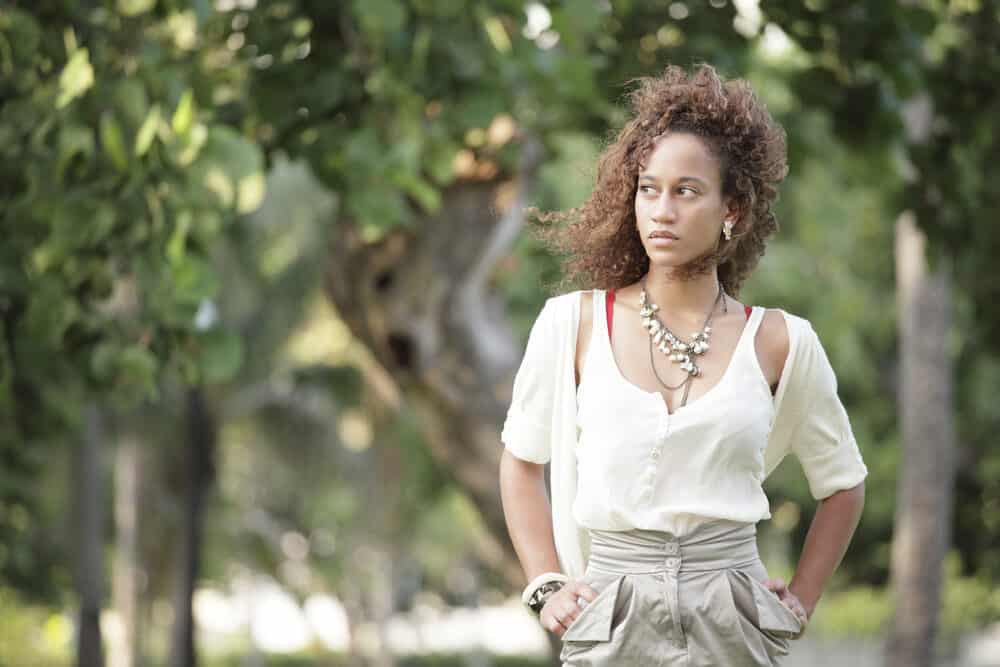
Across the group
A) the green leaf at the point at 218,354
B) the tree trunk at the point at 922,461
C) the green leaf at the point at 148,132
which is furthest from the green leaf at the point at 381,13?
the tree trunk at the point at 922,461

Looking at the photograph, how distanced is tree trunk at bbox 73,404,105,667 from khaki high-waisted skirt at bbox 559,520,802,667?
1288 centimetres

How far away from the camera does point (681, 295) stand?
133 inches

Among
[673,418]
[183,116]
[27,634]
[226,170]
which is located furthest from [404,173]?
[27,634]

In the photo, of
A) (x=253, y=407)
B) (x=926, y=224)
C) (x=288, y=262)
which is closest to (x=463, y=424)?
(x=926, y=224)

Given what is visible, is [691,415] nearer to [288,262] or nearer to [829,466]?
[829,466]

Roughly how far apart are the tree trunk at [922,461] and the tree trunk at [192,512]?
10507 mm

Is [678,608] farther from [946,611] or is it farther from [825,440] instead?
[946,611]

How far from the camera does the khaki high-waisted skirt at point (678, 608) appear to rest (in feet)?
10.5

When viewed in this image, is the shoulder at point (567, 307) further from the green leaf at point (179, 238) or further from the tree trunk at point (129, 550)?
the tree trunk at point (129, 550)

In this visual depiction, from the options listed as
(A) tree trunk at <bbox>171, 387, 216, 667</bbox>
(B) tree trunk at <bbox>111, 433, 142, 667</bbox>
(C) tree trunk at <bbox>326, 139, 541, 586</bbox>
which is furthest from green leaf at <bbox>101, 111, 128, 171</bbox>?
(A) tree trunk at <bbox>171, 387, 216, 667</bbox>

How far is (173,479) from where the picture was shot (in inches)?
1090

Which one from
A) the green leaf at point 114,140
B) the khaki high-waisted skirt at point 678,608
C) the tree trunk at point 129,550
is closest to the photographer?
the khaki high-waisted skirt at point 678,608

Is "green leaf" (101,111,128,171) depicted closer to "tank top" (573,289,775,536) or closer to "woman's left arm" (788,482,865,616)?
"tank top" (573,289,775,536)

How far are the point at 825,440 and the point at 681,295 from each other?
0.42 meters
